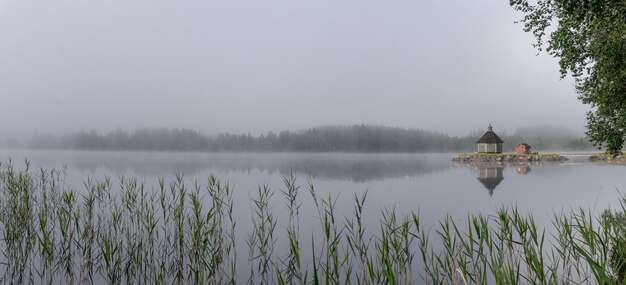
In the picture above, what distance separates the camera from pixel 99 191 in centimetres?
1414

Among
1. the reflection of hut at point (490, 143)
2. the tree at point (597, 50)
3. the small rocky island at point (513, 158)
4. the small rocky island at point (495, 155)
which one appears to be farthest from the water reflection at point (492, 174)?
the tree at point (597, 50)

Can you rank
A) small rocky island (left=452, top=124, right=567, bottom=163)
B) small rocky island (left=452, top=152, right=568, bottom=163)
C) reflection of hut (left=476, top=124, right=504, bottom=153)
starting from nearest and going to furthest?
small rocky island (left=452, top=152, right=568, bottom=163) < small rocky island (left=452, top=124, right=567, bottom=163) < reflection of hut (left=476, top=124, right=504, bottom=153)

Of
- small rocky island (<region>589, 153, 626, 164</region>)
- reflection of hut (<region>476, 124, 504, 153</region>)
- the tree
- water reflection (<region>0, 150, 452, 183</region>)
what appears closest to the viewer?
the tree

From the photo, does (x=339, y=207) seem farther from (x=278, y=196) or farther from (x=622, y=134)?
(x=622, y=134)

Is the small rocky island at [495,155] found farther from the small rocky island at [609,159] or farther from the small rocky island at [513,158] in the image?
the small rocky island at [609,159]

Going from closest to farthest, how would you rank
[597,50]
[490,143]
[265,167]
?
[597,50], [490,143], [265,167]

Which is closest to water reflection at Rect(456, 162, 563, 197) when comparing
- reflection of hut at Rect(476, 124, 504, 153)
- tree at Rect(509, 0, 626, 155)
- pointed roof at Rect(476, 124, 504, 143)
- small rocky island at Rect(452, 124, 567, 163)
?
small rocky island at Rect(452, 124, 567, 163)

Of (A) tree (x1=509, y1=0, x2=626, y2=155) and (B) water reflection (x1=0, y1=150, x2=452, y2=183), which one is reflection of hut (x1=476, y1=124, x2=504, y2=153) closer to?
(B) water reflection (x1=0, y1=150, x2=452, y2=183)

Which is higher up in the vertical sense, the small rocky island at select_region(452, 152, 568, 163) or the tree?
the tree

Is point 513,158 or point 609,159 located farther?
point 513,158

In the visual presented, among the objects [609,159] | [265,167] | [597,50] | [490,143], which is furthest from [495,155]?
[597,50]

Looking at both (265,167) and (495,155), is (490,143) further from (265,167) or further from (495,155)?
(265,167)

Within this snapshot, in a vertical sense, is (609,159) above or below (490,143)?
below

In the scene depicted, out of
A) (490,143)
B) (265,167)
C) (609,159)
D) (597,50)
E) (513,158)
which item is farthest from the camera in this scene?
(265,167)
